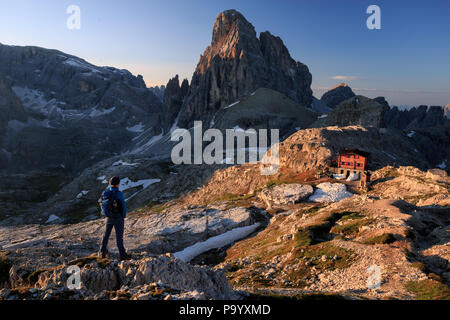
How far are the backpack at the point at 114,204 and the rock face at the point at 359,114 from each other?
102m

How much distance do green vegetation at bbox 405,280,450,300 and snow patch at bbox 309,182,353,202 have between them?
2545 centimetres

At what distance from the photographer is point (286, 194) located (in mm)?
45125

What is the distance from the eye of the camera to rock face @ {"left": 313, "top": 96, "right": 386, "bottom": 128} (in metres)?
99.6

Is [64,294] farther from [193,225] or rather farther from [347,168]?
[347,168]

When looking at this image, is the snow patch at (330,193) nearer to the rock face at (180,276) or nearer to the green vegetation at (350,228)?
the green vegetation at (350,228)

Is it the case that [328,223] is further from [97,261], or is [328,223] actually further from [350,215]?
[97,261]

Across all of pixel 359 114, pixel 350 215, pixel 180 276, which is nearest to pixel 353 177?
pixel 350 215

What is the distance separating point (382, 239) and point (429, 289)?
7026 millimetres

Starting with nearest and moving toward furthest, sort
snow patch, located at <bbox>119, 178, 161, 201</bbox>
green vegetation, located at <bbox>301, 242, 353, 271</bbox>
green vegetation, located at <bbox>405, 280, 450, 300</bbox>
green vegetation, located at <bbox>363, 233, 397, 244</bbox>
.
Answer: green vegetation, located at <bbox>405, 280, 450, 300</bbox> < green vegetation, located at <bbox>301, 242, 353, 271</bbox> < green vegetation, located at <bbox>363, 233, 397, 244</bbox> < snow patch, located at <bbox>119, 178, 161, 201</bbox>

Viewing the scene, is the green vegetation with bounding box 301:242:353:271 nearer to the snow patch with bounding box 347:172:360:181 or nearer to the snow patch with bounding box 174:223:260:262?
the snow patch with bounding box 174:223:260:262

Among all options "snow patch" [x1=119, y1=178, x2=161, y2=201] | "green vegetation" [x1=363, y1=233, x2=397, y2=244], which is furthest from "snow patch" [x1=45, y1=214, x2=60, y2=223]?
"green vegetation" [x1=363, y1=233, x2=397, y2=244]

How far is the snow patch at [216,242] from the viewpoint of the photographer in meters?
35.7

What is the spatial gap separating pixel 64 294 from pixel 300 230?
21.0 meters
